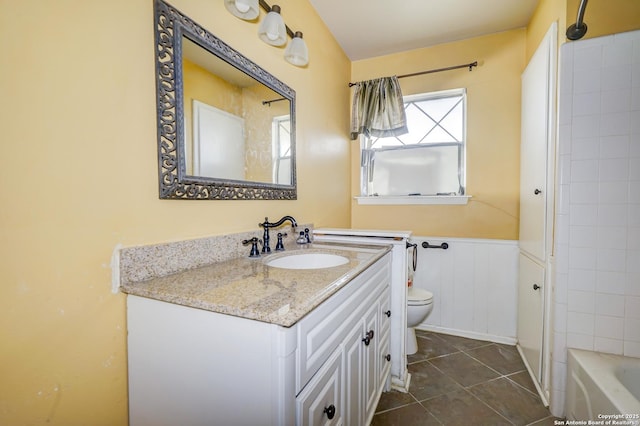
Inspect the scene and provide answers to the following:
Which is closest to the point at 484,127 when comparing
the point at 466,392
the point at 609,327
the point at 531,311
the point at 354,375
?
the point at 531,311

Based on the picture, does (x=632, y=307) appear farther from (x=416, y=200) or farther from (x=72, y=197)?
(x=72, y=197)

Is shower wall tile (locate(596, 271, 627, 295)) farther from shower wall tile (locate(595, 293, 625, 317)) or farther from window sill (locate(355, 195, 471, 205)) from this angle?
window sill (locate(355, 195, 471, 205))

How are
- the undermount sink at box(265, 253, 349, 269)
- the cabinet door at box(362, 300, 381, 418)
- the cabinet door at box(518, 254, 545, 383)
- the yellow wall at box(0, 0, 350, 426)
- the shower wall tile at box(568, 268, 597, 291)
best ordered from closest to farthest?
the yellow wall at box(0, 0, 350, 426)
the cabinet door at box(362, 300, 381, 418)
the undermount sink at box(265, 253, 349, 269)
the shower wall tile at box(568, 268, 597, 291)
the cabinet door at box(518, 254, 545, 383)

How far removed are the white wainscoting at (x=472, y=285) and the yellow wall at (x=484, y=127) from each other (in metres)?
0.12

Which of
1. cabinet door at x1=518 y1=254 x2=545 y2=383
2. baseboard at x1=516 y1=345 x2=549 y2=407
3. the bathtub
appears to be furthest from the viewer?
cabinet door at x1=518 y1=254 x2=545 y2=383

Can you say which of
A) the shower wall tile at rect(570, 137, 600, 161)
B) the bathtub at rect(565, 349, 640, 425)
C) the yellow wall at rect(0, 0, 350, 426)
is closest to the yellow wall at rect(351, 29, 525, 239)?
the shower wall tile at rect(570, 137, 600, 161)

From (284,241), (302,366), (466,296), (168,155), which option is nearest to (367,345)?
(302,366)

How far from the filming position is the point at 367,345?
1.18 meters

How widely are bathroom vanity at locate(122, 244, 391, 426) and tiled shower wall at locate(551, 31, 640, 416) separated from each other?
128 centimetres

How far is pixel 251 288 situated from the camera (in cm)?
80

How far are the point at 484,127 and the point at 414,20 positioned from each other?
39.9 inches

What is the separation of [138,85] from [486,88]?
2489 mm

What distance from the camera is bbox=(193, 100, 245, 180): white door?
1062 mm

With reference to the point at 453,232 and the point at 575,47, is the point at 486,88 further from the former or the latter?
the point at 453,232
